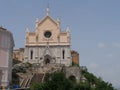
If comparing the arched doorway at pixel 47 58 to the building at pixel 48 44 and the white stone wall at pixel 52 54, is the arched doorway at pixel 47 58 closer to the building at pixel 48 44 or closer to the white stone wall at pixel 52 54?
the building at pixel 48 44

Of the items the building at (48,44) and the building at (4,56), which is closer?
the building at (4,56)

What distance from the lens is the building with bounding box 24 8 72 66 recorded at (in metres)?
82.1

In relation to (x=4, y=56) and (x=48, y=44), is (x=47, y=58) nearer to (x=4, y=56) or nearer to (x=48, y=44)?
(x=48, y=44)

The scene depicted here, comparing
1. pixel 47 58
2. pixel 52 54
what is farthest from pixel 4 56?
pixel 52 54

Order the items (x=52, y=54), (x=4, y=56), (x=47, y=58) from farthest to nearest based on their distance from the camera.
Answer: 1. (x=52, y=54)
2. (x=47, y=58)
3. (x=4, y=56)

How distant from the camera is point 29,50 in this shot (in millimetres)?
83250

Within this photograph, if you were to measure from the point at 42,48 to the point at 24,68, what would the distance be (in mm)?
14626

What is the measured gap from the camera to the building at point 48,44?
82062mm

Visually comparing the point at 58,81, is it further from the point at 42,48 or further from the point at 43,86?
the point at 42,48

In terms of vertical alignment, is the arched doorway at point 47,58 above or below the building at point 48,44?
below

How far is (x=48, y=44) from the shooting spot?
82688 mm

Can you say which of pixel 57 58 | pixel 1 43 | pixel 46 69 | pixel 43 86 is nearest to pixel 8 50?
pixel 1 43

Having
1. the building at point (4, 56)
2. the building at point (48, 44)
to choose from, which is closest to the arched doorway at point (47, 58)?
the building at point (48, 44)

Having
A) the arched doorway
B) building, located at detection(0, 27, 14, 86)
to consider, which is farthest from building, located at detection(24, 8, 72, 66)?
building, located at detection(0, 27, 14, 86)
